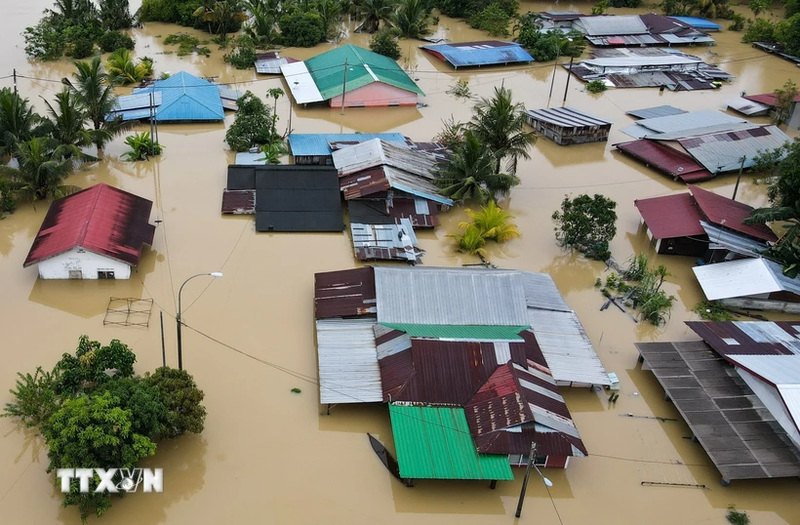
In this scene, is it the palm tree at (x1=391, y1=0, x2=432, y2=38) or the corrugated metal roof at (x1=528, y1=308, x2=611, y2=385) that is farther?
the palm tree at (x1=391, y1=0, x2=432, y2=38)

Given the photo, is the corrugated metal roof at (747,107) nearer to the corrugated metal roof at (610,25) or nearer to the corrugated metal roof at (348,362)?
the corrugated metal roof at (610,25)

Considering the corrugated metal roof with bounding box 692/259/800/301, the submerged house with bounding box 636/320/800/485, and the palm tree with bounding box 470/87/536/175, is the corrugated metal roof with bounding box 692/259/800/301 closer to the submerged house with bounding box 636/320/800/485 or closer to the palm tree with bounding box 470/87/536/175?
the submerged house with bounding box 636/320/800/485

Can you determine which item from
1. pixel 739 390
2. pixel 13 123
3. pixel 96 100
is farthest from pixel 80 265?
pixel 739 390

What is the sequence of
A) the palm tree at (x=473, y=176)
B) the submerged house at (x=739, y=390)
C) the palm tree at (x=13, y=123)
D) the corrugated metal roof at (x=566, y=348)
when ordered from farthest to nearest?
the palm tree at (x=473, y=176) < the palm tree at (x=13, y=123) < the corrugated metal roof at (x=566, y=348) < the submerged house at (x=739, y=390)

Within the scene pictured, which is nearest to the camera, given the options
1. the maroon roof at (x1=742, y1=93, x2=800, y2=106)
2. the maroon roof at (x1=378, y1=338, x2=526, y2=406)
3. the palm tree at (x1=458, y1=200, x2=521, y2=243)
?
the maroon roof at (x1=378, y1=338, x2=526, y2=406)

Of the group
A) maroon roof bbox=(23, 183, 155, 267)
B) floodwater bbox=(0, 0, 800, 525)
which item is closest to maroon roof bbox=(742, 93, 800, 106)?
floodwater bbox=(0, 0, 800, 525)

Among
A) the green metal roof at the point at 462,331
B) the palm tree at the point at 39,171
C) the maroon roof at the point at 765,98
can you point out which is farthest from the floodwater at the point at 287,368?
the maroon roof at the point at 765,98

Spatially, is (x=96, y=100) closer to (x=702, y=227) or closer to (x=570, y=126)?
(x=570, y=126)
